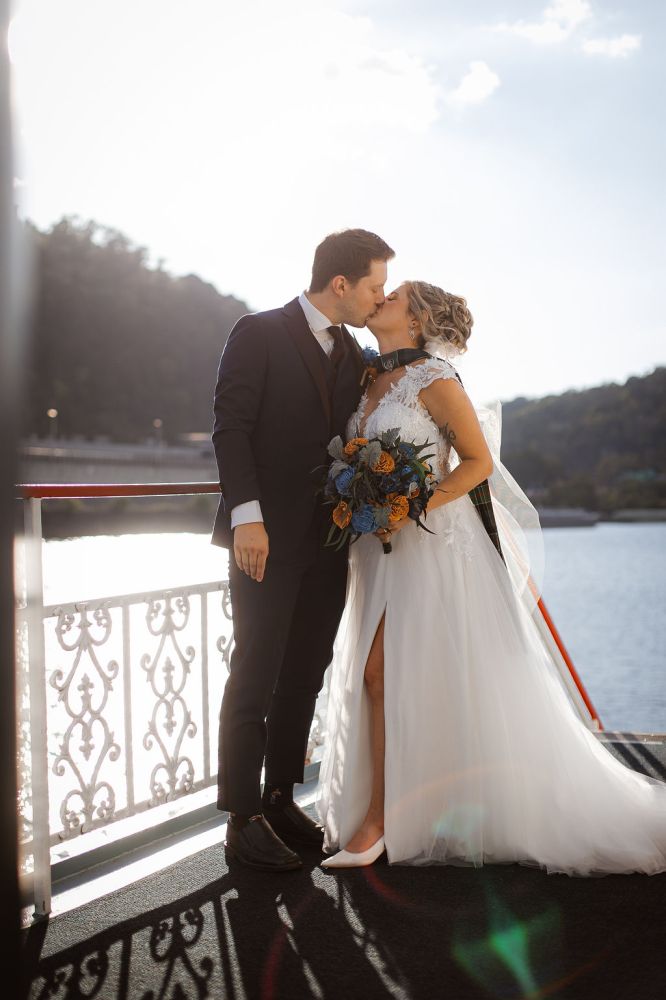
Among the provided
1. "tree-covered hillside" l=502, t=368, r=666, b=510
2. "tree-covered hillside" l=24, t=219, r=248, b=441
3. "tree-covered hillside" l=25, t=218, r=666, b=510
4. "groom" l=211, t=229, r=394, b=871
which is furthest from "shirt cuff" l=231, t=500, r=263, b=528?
"tree-covered hillside" l=24, t=219, r=248, b=441

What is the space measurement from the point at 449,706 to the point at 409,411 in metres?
0.93

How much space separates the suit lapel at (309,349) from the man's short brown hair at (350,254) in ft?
0.41

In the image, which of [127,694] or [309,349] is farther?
[127,694]

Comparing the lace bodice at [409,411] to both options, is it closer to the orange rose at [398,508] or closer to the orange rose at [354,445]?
the orange rose at [354,445]

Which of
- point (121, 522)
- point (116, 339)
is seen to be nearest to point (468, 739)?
point (121, 522)

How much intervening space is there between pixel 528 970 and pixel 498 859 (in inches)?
26.9

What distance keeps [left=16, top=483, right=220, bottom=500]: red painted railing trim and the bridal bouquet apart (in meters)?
0.59

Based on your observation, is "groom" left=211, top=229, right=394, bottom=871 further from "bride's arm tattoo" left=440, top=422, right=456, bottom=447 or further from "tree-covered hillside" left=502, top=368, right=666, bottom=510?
"tree-covered hillside" left=502, top=368, right=666, bottom=510

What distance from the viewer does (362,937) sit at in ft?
7.68

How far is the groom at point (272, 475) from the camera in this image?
280 cm

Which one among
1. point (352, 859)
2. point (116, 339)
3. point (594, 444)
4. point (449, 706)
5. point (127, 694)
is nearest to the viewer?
point (352, 859)

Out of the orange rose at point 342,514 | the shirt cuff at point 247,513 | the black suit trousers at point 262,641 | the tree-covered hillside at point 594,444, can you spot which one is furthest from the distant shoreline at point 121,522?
the orange rose at point 342,514

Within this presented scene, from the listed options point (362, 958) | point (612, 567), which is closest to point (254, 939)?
point (362, 958)

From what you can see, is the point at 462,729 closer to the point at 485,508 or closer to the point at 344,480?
the point at 485,508
